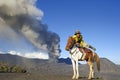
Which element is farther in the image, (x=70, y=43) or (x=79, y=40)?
(x=79, y=40)

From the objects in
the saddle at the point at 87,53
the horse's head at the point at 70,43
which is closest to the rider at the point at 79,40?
the saddle at the point at 87,53

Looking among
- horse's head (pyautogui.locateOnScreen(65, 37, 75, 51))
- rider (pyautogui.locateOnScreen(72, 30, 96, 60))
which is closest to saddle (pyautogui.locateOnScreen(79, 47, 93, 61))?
rider (pyautogui.locateOnScreen(72, 30, 96, 60))

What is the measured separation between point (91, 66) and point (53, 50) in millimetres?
164994

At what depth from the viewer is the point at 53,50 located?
188875 millimetres

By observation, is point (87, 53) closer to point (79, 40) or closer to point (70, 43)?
point (79, 40)

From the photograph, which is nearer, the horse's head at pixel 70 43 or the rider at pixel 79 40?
the horse's head at pixel 70 43

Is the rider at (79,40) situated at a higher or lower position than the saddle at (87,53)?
higher

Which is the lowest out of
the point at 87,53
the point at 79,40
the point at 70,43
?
the point at 87,53

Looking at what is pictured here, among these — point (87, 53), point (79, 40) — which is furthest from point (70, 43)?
point (87, 53)

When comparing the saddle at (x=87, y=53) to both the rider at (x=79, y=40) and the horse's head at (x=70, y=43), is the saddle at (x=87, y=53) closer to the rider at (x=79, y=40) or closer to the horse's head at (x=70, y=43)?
the rider at (x=79, y=40)

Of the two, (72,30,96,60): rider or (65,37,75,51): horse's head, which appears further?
(72,30,96,60): rider

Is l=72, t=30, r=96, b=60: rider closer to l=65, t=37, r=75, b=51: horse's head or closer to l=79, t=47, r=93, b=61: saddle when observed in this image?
l=79, t=47, r=93, b=61: saddle

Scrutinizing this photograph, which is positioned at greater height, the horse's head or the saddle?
the horse's head

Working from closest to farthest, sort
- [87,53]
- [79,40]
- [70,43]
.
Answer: [70,43] < [87,53] < [79,40]
